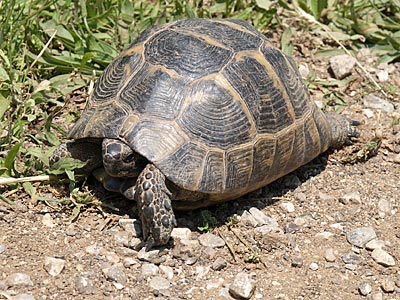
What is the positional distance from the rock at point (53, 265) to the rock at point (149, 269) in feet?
1.53

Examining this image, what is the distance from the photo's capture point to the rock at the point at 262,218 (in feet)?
15.8

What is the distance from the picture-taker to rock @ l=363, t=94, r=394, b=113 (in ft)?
19.9

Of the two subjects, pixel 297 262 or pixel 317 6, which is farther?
pixel 317 6

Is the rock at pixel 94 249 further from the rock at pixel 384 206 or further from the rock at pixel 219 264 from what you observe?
the rock at pixel 384 206

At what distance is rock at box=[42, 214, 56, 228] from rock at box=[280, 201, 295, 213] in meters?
1.52

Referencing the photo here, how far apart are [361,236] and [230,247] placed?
879mm

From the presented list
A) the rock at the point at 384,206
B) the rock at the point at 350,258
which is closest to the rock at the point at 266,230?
the rock at the point at 350,258

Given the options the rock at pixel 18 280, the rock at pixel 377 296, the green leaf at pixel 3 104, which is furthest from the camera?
the green leaf at pixel 3 104

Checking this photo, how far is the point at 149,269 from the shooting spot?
171 inches

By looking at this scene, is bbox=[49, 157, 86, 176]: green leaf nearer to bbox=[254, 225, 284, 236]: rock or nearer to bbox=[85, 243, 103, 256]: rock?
bbox=[85, 243, 103, 256]: rock

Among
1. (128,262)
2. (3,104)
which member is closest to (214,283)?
(128,262)

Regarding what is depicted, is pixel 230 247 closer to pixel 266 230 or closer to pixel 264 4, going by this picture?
pixel 266 230

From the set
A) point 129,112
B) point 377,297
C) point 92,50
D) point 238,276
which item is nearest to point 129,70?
point 129,112

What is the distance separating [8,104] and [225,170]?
168cm
